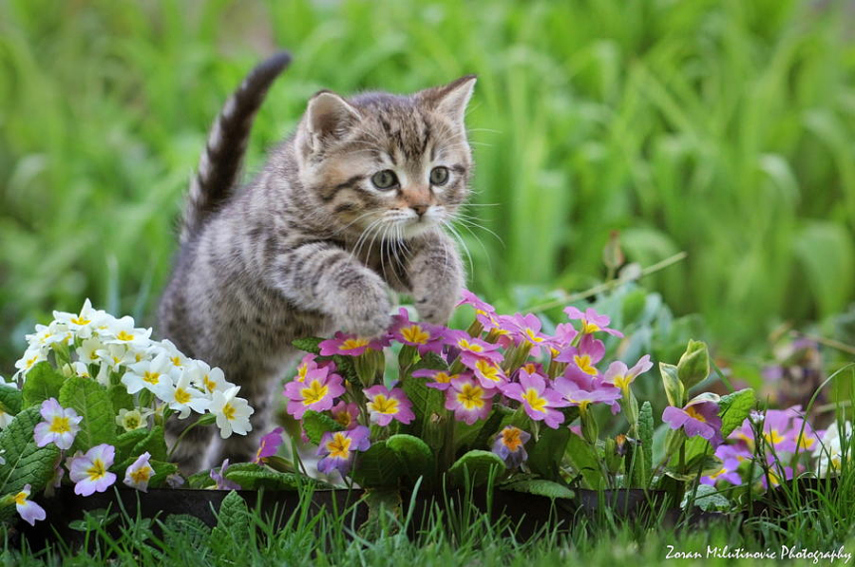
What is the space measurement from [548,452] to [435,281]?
0.40 metres

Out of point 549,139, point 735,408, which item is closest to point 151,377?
point 735,408

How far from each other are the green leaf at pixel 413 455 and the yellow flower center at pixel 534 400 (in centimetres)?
20

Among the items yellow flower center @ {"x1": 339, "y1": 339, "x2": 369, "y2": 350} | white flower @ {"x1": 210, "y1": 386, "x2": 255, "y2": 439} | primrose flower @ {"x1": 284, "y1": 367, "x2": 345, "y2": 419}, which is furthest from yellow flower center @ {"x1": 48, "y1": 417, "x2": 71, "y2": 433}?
yellow flower center @ {"x1": 339, "y1": 339, "x2": 369, "y2": 350}

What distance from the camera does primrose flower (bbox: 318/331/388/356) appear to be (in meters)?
1.87

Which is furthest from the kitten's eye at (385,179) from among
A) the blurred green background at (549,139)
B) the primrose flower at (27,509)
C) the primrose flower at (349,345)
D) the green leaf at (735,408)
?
the blurred green background at (549,139)

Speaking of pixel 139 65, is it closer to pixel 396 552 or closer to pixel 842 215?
pixel 842 215

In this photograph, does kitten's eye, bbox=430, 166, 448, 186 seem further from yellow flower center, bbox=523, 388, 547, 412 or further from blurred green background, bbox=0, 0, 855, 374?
blurred green background, bbox=0, 0, 855, 374

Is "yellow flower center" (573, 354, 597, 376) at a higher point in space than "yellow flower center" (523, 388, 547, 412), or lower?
higher

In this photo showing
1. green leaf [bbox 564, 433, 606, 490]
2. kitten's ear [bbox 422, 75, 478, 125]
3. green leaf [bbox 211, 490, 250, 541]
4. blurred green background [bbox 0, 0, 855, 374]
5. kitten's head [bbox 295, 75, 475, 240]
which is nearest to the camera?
green leaf [bbox 211, 490, 250, 541]

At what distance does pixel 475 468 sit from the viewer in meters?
1.82

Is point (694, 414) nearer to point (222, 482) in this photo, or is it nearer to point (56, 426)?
point (222, 482)

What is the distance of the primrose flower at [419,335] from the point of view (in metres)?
1.89

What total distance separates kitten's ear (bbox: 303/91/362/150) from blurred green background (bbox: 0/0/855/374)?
179 cm

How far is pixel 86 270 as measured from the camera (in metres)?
4.57
